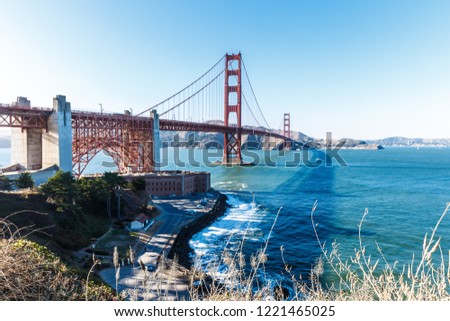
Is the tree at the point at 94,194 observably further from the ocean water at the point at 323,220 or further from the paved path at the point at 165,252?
the ocean water at the point at 323,220

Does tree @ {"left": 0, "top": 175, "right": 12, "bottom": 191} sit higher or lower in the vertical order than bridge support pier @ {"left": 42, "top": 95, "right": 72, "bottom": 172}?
lower

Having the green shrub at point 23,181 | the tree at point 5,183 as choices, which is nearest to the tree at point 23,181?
the green shrub at point 23,181

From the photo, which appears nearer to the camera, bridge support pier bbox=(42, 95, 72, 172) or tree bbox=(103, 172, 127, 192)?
bridge support pier bbox=(42, 95, 72, 172)

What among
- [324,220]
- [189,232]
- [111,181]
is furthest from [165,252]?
[324,220]

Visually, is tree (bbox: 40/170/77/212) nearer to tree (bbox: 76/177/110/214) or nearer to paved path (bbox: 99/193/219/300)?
tree (bbox: 76/177/110/214)

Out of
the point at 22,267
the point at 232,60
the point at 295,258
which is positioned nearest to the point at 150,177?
the point at 295,258

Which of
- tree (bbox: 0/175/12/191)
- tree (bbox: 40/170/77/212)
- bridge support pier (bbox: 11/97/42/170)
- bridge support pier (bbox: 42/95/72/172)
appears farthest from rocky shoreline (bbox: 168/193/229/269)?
bridge support pier (bbox: 11/97/42/170)
